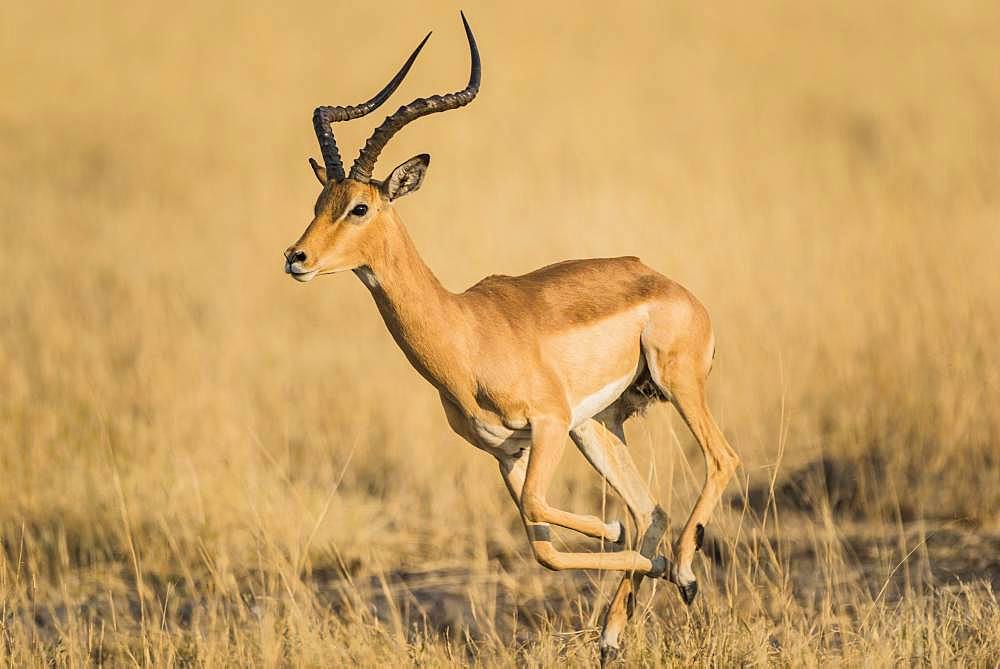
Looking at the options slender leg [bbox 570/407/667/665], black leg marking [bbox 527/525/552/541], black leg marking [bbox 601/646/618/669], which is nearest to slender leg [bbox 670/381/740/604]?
slender leg [bbox 570/407/667/665]

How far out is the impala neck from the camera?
5203 millimetres

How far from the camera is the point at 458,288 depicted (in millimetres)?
12484

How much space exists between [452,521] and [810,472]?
A: 2.42m

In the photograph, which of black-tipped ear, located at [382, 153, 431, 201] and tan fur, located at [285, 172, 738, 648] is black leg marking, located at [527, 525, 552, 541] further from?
black-tipped ear, located at [382, 153, 431, 201]

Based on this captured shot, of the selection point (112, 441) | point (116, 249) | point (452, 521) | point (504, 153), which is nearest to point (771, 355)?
point (452, 521)

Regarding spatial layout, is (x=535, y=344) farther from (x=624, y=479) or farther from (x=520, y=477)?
(x=624, y=479)

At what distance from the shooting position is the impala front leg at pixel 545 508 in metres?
5.11

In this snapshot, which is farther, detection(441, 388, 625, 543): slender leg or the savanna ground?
the savanna ground

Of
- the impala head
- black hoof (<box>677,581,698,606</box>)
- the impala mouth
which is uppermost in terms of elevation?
the impala head

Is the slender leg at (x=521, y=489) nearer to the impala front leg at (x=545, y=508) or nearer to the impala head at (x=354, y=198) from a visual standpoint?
the impala front leg at (x=545, y=508)

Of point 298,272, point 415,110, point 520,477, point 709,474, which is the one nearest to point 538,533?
point 520,477

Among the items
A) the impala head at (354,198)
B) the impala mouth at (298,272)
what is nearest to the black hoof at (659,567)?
the impala head at (354,198)

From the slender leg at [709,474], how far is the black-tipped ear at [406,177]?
1.32 meters

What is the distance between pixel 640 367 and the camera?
18.9ft
